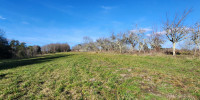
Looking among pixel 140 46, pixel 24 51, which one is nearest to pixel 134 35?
pixel 140 46

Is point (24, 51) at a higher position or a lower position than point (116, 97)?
higher

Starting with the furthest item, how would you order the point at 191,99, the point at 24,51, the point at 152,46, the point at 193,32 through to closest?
1. the point at 24,51
2. the point at 152,46
3. the point at 193,32
4. the point at 191,99

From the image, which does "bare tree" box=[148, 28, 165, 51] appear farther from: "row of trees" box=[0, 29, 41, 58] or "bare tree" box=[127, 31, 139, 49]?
"row of trees" box=[0, 29, 41, 58]

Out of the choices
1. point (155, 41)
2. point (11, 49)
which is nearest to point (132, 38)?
point (155, 41)

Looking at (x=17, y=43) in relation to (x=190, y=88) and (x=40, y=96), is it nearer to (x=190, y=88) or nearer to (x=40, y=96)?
(x=40, y=96)

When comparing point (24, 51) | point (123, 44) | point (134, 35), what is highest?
point (134, 35)

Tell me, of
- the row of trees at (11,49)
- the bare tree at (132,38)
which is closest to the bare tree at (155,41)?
the bare tree at (132,38)

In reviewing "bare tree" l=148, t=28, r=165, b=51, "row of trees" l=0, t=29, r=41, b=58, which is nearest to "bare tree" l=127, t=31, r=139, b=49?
"bare tree" l=148, t=28, r=165, b=51

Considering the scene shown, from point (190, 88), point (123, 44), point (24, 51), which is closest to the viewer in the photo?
point (190, 88)

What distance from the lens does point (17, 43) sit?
29.9 m

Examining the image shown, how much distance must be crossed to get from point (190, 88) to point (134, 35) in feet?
83.0

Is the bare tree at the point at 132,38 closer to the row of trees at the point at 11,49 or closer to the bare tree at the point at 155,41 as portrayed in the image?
the bare tree at the point at 155,41

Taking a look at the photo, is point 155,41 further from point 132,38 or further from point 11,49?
point 11,49

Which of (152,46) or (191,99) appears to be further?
(152,46)
